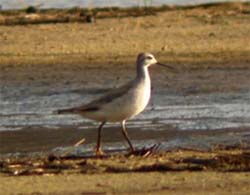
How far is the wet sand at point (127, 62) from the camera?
1084 centimetres

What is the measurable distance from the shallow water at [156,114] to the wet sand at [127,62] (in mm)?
59

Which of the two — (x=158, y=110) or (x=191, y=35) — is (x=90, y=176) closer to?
(x=158, y=110)

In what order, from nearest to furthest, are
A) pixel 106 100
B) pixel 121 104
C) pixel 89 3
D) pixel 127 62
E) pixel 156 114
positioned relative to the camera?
1. pixel 121 104
2. pixel 106 100
3. pixel 156 114
4. pixel 127 62
5. pixel 89 3

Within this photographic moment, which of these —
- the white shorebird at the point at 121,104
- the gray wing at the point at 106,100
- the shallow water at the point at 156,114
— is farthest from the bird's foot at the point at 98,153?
the shallow water at the point at 156,114

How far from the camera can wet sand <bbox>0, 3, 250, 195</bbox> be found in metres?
10.8

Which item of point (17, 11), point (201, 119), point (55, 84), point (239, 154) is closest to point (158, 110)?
point (201, 119)

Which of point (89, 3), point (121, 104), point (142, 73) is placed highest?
point (142, 73)

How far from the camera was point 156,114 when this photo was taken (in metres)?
15.6

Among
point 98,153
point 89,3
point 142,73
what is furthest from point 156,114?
point 89,3

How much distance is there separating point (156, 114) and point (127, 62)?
3.84 m

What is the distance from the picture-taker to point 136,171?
11.3 meters

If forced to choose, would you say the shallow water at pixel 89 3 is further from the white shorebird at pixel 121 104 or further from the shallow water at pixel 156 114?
the white shorebird at pixel 121 104

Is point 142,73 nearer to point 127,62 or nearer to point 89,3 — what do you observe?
point 127,62

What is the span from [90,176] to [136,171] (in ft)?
1.34
